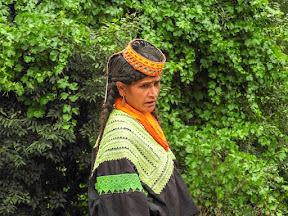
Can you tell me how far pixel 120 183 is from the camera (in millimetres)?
1908

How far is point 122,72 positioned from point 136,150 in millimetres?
392

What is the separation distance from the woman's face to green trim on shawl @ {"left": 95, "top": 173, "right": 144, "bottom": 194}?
399mm

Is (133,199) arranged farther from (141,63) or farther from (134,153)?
(141,63)

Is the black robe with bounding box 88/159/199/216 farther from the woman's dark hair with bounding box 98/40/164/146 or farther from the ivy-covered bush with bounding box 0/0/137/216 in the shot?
the ivy-covered bush with bounding box 0/0/137/216

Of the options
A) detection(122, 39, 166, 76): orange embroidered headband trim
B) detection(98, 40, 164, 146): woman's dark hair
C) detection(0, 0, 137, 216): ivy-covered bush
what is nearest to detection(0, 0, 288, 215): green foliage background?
detection(0, 0, 137, 216): ivy-covered bush

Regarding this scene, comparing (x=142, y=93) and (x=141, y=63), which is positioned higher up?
(x=141, y=63)

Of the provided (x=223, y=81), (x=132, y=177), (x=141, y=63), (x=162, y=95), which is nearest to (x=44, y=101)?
(x=162, y=95)

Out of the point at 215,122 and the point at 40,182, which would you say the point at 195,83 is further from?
the point at 40,182

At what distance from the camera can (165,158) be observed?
2.21 m

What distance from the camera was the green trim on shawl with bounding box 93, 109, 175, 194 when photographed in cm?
200

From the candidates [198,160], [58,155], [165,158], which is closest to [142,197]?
[165,158]

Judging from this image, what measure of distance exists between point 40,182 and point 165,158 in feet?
6.40

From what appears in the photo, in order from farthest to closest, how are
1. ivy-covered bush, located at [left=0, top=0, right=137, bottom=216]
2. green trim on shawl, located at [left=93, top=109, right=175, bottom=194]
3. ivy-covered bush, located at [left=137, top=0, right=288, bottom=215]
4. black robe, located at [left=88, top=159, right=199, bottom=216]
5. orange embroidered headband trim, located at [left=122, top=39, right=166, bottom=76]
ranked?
ivy-covered bush, located at [left=137, top=0, right=288, bottom=215] < ivy-covered bush, located at [left=0, top=0, right=137, bottom=216] < orange embroidered headband trim, located at [left=122, top=39, right=166, bottom=76] < green trim on shawl, located at [left=93, top=109, right=175, bottom=194] < black robe, located at [left=88, top=159, right=199, bottom=216]

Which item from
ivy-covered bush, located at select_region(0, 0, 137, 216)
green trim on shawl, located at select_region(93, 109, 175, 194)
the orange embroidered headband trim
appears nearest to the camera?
green trim on shawl, located at select_region(93, 109, 175, 194)
